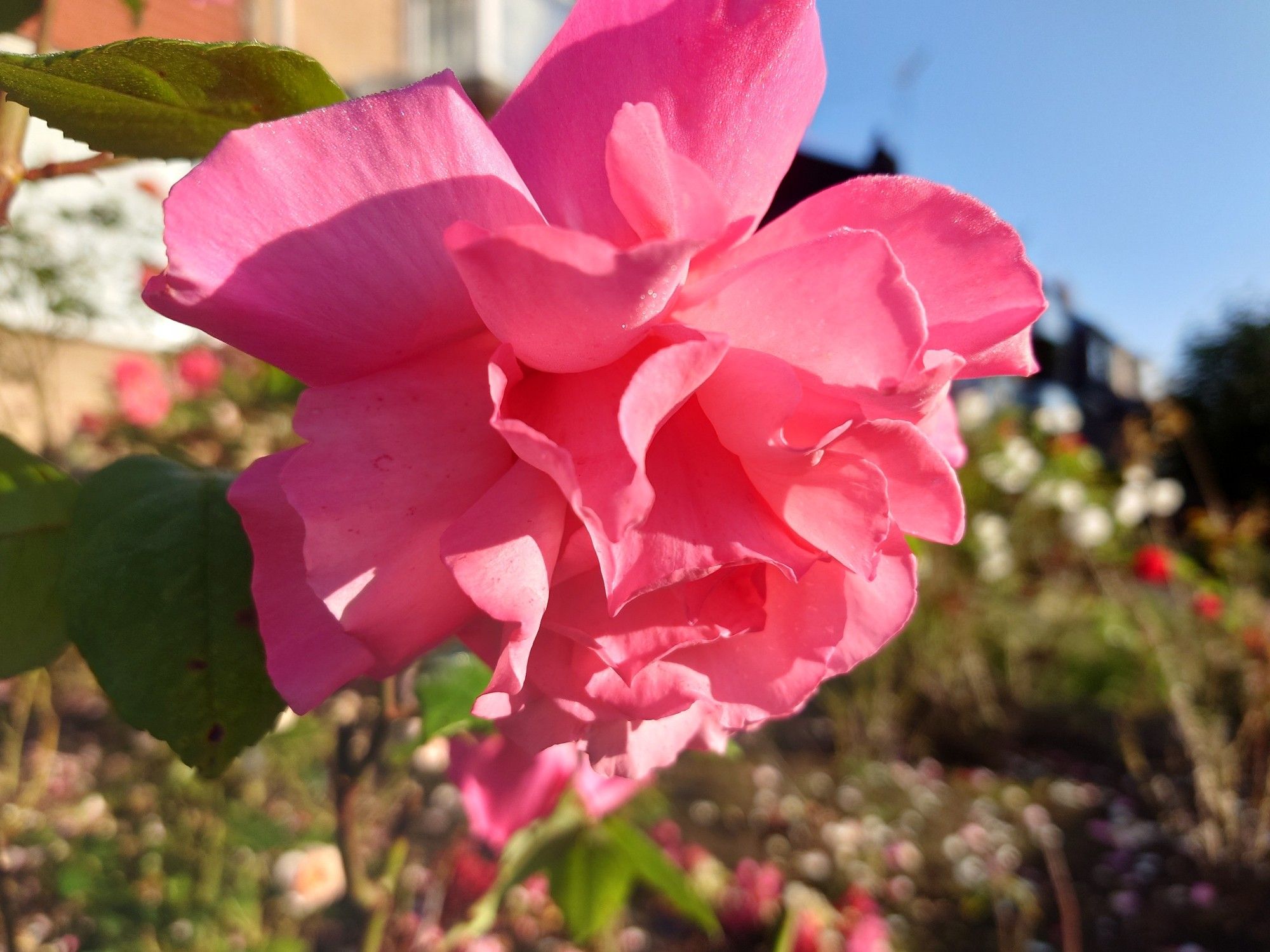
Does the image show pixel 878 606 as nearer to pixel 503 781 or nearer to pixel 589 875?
pixel 503 781

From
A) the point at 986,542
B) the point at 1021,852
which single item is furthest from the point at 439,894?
the point at 986,542

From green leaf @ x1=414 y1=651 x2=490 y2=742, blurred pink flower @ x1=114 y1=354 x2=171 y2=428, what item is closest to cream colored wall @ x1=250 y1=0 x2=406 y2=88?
blurred pink flower @ x1=114 y1=354 x2=171 y2=428

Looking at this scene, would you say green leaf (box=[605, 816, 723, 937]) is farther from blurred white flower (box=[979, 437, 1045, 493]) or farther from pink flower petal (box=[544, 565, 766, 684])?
blurred white flower (box=[979, 437, 1045, 493])

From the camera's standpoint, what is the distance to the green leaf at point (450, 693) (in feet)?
1.50

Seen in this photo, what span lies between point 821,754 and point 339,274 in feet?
10.7

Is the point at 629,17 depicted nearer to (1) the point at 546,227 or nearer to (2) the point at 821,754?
(1) the point at 546,227

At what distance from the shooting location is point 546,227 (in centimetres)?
22

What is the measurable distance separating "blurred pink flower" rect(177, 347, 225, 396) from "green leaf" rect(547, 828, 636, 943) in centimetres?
172

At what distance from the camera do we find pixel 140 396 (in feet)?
7.00

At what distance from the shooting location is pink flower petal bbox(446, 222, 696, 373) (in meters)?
0.21

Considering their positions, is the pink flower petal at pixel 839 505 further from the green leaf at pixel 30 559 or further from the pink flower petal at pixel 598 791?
the pink flower petal at pixel 598 791

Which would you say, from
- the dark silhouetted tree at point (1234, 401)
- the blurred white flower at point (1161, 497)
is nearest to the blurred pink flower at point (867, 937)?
the blurred white flower at point (1161, 497)

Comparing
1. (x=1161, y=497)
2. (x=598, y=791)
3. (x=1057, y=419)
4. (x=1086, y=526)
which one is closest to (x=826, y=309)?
(x=598, y=791)

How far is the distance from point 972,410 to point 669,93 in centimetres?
425
